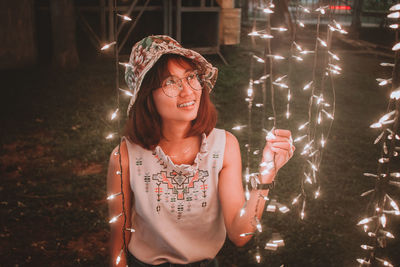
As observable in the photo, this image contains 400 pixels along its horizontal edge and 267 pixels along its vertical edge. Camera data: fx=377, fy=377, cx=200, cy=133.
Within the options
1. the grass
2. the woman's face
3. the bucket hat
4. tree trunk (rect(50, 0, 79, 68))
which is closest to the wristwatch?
the grass

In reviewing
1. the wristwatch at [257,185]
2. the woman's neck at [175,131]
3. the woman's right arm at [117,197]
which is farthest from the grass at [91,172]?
the woman's right arm at [117,197]

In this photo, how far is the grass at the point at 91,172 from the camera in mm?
3896

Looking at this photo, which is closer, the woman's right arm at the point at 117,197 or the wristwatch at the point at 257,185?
the wristwatch at the point at 257,185

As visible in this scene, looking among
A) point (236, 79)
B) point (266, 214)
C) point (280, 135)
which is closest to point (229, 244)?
point (266, 214)

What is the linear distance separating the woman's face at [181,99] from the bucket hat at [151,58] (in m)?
0.07

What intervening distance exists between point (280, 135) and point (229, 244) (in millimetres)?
2473

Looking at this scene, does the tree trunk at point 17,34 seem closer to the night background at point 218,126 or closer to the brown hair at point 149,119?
the night background at point 218,126

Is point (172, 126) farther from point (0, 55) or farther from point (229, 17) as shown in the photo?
point (229, 17)

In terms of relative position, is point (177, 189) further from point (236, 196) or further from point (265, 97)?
point (265, 97)

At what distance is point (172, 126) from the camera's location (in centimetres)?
221

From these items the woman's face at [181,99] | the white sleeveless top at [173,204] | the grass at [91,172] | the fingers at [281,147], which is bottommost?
the grass at [91,172]

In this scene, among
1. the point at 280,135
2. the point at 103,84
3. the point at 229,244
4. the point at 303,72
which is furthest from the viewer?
the point at 303,72

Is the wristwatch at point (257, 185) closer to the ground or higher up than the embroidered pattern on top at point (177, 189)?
higher up

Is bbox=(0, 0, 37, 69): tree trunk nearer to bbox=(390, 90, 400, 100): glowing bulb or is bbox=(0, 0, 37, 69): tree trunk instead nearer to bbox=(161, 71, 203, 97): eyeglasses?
bbox=(161, 71, 203, 97): eyeglasses
